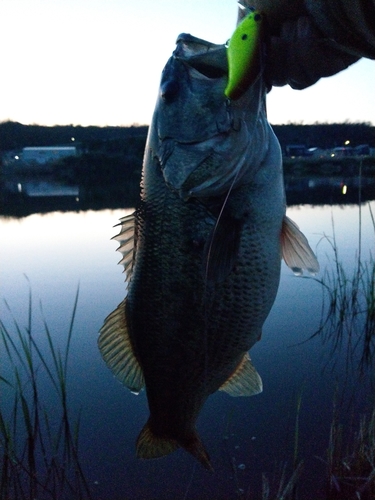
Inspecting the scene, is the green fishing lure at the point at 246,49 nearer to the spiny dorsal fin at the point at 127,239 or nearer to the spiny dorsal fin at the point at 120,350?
the spiny dorsal fin at the point at 127,239

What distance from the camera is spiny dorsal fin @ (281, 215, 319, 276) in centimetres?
211

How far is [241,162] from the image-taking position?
1.94m

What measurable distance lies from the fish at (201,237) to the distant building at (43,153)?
195 feet

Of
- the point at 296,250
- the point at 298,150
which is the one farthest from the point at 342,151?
the point at 296,250

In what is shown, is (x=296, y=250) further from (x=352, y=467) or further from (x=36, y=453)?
(x=36, y=453)

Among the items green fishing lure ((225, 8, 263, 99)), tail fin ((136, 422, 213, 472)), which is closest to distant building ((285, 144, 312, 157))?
tail fin ((136, 422, 213, 472))

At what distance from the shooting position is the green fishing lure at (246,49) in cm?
161

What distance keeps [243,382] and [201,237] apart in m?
0.83

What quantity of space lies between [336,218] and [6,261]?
12234 mm

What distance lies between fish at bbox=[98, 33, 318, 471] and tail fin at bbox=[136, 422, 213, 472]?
0.02m

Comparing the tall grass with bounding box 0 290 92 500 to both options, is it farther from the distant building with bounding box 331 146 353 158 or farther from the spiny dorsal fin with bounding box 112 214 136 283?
the distant building with bounding box 331 146 353 158

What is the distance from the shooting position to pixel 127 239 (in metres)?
2.28

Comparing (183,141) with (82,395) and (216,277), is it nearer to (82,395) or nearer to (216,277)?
(216,277)

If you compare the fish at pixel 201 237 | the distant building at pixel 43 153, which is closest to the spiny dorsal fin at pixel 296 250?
the fish at pixel 201 237
